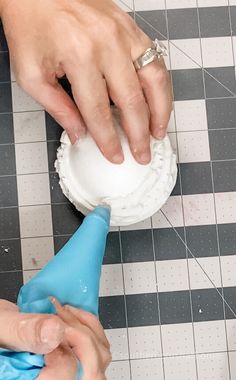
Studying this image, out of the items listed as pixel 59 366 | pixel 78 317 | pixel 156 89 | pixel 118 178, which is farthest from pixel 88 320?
pixel 156 89

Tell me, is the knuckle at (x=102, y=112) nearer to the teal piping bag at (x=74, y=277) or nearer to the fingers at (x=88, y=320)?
the teal piping bag at (x=74, y=277)

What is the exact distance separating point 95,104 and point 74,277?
0.79 feet

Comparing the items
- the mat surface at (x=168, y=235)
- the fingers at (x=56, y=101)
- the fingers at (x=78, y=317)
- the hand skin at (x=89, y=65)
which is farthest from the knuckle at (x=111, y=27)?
the fingers at (x=78, y=317)

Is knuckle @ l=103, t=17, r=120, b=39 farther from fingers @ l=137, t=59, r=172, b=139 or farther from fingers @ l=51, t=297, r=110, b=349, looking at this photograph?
fingers @ l=51, t=297, r=110, b=349

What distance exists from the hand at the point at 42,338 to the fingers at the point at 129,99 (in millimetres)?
304

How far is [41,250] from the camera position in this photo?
954 millimetres

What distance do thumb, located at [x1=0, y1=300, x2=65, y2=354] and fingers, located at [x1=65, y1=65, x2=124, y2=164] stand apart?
290 millimetres

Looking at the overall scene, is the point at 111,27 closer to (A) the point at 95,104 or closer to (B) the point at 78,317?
(A) the point at 95,104

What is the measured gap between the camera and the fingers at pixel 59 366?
1.96 feet

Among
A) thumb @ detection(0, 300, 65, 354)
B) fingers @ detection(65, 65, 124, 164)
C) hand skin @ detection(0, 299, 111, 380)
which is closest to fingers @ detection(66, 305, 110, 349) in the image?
hand skin @ detection(0, 299, 111, 380)

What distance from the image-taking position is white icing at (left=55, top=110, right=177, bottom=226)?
0.85 metres

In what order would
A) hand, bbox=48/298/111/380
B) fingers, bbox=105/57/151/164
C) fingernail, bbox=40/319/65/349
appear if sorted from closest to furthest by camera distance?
fingernail, bbox=40/319/65/349
hand, bbox=48/298/111/380
fingers, bbox=105/57/151/164

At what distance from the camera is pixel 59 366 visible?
61 centimetres

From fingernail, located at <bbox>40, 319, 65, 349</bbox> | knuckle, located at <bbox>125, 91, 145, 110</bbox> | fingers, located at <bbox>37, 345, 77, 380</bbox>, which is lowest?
fingers, located at <bbox>37, 345, 77, 380</bbox>
